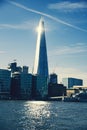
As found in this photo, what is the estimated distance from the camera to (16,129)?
73.4m

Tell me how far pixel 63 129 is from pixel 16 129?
32.4 ft

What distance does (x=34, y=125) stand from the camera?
82.1m

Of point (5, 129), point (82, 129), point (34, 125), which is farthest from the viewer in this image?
point (34, 125)

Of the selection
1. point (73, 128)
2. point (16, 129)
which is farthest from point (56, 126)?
point (16, 129)

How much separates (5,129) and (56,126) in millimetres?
14062

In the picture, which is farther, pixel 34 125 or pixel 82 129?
pixel 34 125

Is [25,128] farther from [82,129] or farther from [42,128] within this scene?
[82,129]

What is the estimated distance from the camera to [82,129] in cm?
7625

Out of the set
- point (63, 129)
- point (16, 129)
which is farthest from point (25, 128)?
point (63, 129)

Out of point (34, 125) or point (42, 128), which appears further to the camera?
point (34, 125)

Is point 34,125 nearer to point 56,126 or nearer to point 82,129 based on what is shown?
point 56,126

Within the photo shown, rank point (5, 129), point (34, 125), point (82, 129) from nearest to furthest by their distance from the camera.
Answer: point (5, 129) → point (82, 129) → point (34, 125)

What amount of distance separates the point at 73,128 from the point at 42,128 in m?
6.78

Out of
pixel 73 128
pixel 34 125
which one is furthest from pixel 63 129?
pixel 34 125
